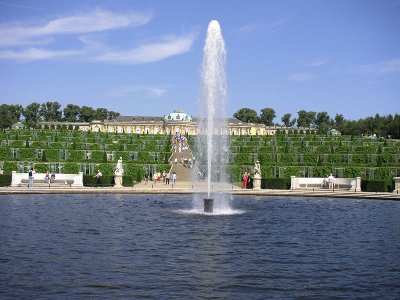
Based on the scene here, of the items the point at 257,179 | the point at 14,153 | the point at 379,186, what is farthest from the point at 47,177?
the point at 379,186

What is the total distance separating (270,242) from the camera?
17562mm

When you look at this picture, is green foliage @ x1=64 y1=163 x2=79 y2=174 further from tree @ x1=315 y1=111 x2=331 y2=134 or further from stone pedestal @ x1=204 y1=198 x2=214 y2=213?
tree @ x1=315 y1=111 x2=331 y2=134

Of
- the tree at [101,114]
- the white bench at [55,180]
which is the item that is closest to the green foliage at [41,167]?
the white bench at [55,180]

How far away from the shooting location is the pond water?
40.6 feet


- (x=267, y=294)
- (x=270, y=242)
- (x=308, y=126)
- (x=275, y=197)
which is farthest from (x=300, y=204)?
(x=308, y=126)

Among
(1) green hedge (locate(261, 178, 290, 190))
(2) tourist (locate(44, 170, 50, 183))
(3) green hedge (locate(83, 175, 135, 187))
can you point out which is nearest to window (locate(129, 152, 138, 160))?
(3) green hedge (locate(83, 175, 135, 187))

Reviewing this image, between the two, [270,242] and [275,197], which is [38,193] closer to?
[275,197]

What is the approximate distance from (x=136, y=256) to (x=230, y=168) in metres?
31.9

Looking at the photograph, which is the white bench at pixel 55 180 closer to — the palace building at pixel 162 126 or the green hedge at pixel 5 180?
the green hedge at pixel 5 180

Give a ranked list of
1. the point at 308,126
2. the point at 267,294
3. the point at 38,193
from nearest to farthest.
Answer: the point at 267,294
the point at 38,193
the point at 308,126

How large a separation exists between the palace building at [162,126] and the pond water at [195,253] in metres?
132

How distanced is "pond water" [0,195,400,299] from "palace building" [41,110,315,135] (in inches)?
5178

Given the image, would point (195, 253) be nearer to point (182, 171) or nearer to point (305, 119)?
point (182, 171)

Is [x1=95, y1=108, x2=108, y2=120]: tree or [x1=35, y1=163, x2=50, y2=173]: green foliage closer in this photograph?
[x1=35, y1=163, x2=50, y2=173]: green foliage
